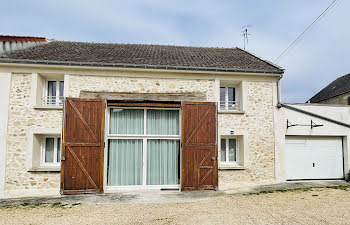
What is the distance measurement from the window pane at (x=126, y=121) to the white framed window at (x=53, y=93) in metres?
1.98

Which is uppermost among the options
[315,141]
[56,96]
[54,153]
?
[56,96]

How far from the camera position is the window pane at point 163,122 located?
748cm

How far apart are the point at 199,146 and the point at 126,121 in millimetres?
2572

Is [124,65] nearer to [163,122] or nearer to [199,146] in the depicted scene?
[163,122]

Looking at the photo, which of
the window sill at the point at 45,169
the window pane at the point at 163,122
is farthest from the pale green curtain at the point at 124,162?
the window sill at the point at 45,169

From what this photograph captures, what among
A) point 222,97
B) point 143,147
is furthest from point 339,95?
point 143,147

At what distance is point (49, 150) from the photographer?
7484 mm

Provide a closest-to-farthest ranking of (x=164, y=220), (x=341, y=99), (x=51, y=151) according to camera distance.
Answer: (x=164, y=220) → (x=51, y=151) → (x=341, y=99)

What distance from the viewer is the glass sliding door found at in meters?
Answer: 7.25

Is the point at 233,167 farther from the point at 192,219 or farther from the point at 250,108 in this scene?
the point at 192,219

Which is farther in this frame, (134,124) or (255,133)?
(255,133)

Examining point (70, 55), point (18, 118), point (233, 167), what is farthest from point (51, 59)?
point (233, 167)

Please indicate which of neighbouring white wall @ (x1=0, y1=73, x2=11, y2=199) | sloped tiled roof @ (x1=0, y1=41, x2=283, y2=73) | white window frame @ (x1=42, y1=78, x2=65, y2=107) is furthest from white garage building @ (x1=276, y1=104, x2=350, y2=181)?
neighbouring white wall @ (x1=0, y1=73, x2=11, y2=199)

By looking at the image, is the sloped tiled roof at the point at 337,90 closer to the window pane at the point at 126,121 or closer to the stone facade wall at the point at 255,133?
the stone facade wall at the point at 255,133
